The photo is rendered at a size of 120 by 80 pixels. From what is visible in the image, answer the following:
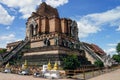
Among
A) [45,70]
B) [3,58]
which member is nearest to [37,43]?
[3,58]

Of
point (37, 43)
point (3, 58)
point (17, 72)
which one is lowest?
point (17, 72)

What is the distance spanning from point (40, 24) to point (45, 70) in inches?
855

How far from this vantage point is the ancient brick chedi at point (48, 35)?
33.5 metres

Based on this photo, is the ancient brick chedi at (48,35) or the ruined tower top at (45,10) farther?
the ruined tower top at (45,10)

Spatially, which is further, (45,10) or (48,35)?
(45,10)

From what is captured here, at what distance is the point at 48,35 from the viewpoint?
41.0 meters

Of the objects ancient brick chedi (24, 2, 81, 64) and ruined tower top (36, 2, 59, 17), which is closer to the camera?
ancient brick chedi (24, 2, 81, 64)

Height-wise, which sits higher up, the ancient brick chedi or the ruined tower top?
the ruined tower top

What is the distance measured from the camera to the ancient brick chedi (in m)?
33.5

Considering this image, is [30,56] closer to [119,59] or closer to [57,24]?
[57,24]

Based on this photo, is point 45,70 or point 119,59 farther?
point 119,59

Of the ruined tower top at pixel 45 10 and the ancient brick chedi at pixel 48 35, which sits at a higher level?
the ruined tower top at pixel 45 10

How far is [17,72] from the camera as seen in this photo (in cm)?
2847

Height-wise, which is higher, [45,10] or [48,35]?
[45,10]
